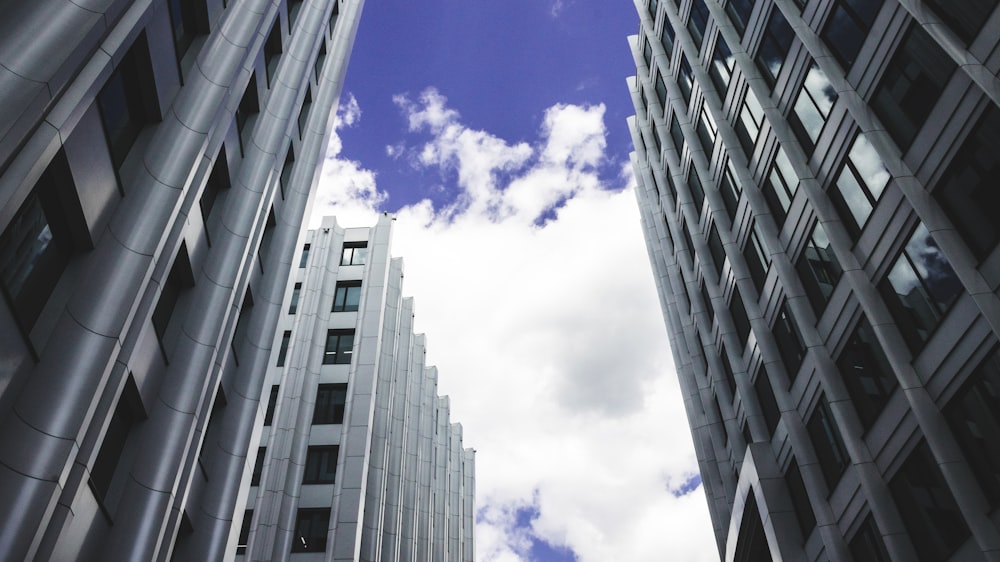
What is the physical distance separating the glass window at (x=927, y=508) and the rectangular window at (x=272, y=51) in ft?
77.7

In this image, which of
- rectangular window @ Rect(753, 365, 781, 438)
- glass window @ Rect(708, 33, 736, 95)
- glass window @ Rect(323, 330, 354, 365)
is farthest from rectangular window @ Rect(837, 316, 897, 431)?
glass window @ Rect(323, 330, 354, 365)

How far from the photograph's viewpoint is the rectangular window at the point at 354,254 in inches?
1991

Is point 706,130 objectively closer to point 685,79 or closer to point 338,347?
point 685,79

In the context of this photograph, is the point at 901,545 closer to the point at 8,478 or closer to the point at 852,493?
the point at 852,493

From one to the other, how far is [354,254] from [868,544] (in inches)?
1579

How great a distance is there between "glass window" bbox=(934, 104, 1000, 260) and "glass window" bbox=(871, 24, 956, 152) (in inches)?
64.6

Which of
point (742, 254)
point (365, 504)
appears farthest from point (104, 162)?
point (365, 504)

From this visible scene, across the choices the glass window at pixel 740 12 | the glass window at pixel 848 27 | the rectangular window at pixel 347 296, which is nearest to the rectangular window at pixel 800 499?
the glass window at pixel 848 27

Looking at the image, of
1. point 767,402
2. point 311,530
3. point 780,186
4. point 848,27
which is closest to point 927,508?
point 767,402

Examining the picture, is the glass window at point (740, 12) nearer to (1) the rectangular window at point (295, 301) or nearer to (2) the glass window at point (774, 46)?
(2) the glass window at point (774, 46)

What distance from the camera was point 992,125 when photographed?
1405 centimetres

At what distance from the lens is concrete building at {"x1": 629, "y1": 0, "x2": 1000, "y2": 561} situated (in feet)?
48.0

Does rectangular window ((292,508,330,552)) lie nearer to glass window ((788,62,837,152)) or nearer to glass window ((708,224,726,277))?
glass window ((708,224,726,277))

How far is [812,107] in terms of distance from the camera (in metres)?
21.7
